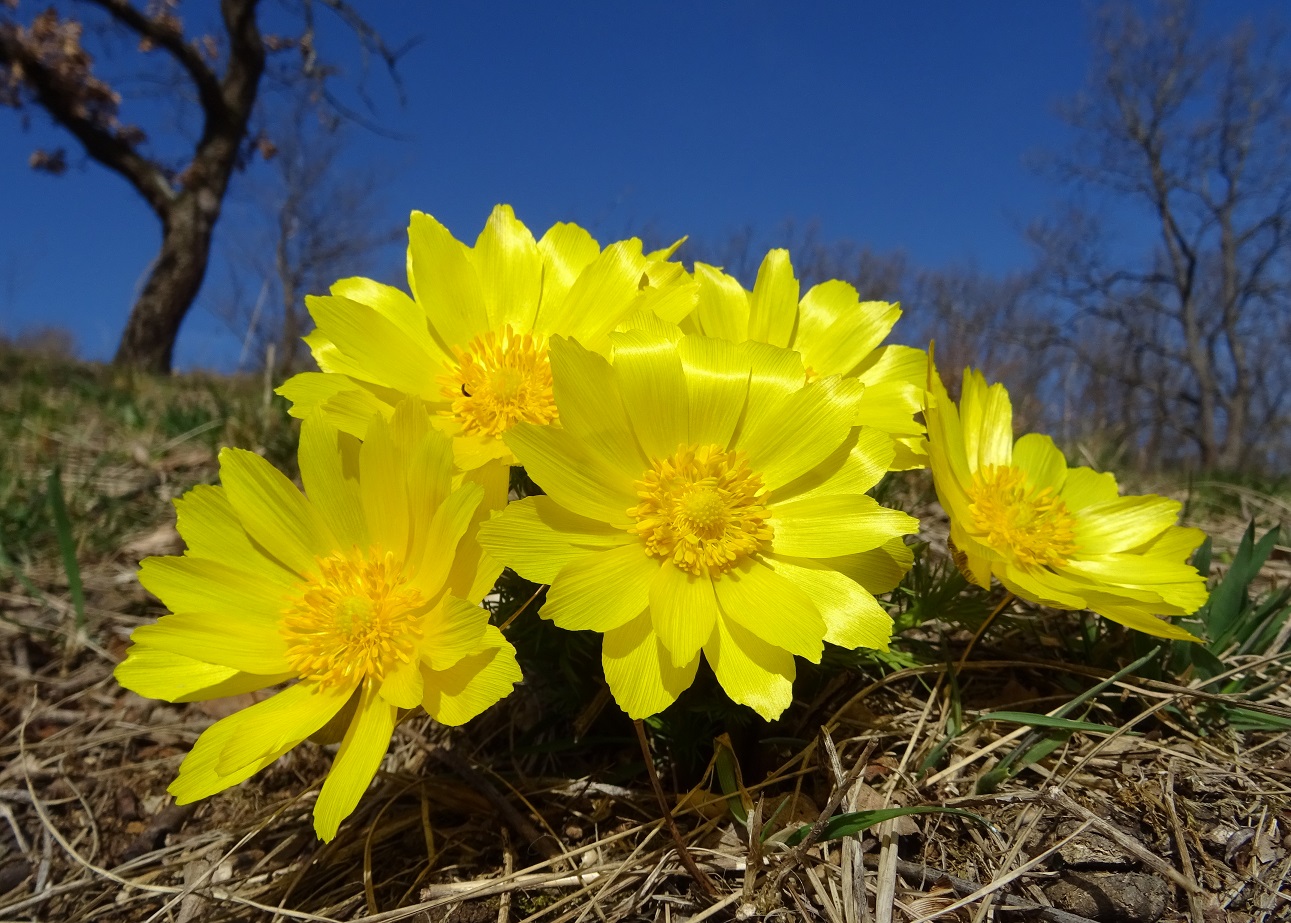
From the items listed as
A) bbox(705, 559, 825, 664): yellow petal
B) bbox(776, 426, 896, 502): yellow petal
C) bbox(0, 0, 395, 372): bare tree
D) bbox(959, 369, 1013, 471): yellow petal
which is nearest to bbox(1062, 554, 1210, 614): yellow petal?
bbox(959, 369, 1013, 471): yellow petal

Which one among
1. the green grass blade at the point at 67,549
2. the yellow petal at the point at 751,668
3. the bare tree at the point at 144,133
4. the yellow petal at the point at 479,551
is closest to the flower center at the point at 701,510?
the yellow petal at the point at 751,668

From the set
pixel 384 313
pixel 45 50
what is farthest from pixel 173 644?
pixel 45 50

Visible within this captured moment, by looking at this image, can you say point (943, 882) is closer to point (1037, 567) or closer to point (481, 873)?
point (1037, 567)

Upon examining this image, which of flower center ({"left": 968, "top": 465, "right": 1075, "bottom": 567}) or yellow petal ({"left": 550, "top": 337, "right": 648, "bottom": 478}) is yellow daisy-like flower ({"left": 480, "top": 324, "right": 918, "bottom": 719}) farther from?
flower center ({"left": 968, "top": 465, "right": 1075, "bottom": 567})

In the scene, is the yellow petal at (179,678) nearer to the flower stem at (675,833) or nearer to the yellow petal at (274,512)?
the yellow petal at (274,512)

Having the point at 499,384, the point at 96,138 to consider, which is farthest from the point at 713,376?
the point at 96,138

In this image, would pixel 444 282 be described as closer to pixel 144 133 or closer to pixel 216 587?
pixel 216 587
